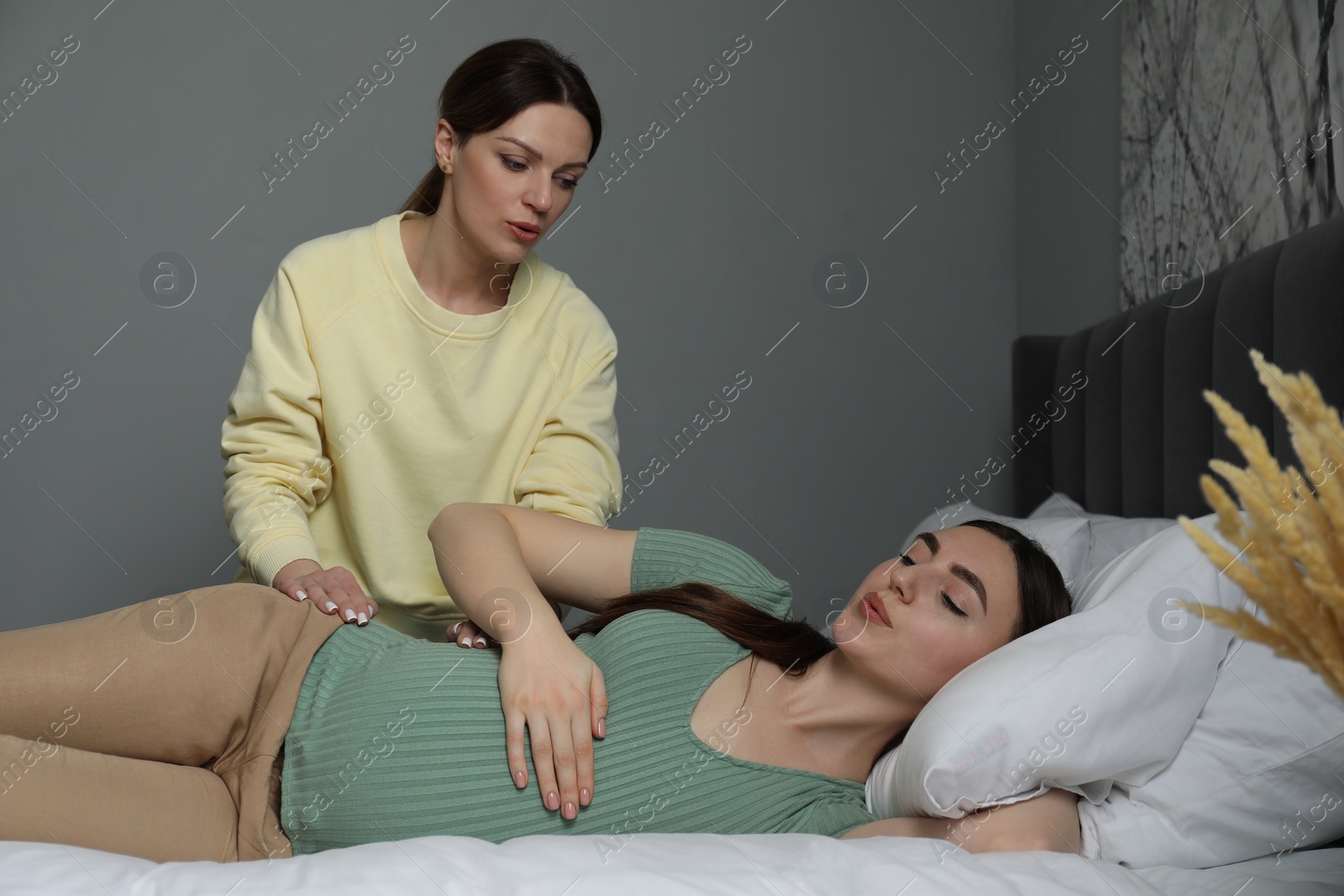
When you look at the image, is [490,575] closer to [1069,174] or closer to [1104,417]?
[1104,417]

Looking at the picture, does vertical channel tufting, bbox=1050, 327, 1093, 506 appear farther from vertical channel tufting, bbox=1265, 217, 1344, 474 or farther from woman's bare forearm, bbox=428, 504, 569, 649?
woman's bare forearm, bbox=428, 504, 569, 649

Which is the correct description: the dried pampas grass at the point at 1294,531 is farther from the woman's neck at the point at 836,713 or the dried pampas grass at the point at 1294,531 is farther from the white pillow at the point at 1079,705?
the woman's neck at the point at 836,713

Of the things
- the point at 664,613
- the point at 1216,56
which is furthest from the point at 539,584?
the point at 1216,56

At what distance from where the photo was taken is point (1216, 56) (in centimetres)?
190

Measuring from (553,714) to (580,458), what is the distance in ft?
2.07

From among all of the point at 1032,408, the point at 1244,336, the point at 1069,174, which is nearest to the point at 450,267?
the point at 1244,336

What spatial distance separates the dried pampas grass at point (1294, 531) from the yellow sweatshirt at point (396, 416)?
3.71 ft

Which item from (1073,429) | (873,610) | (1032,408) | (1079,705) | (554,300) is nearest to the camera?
(1079,705)

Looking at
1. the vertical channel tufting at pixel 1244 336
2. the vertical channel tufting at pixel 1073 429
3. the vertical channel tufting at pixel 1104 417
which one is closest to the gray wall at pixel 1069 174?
the vertical channel tufting at pixel 1073 429

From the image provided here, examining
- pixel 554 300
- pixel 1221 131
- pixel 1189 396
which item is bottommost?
pixel 1189 396

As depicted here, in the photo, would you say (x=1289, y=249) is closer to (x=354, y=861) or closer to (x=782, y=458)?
(x=354, y=861)

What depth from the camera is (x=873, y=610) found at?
1.28 m

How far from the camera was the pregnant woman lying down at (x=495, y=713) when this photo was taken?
114cm

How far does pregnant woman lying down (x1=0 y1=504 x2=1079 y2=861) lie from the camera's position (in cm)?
114
